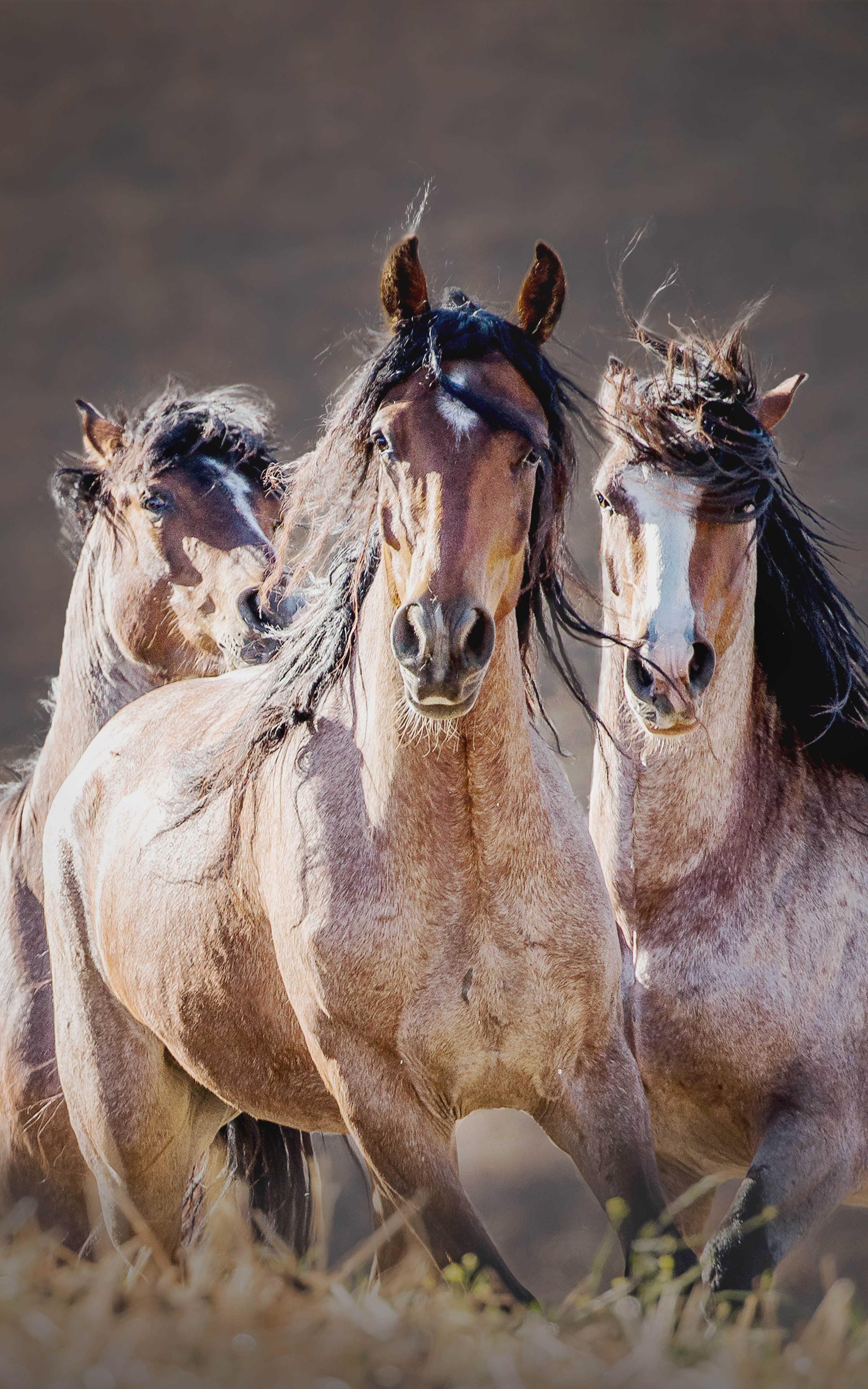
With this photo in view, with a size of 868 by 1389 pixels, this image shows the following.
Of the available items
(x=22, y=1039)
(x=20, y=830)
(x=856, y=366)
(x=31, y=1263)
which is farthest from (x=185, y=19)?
(x=31, y=1263)

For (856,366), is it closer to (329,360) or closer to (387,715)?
(329,360)

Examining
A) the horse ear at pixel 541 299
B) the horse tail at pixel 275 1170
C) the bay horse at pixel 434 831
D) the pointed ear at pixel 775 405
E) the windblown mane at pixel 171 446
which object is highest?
the windblown mane at pixel 171 446

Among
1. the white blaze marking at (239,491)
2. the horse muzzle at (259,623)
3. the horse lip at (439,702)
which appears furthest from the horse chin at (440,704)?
the white blaze marking at (239,491)

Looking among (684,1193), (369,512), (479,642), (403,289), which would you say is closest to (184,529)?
(369,512)

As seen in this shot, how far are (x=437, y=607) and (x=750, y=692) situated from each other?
1.28 metres

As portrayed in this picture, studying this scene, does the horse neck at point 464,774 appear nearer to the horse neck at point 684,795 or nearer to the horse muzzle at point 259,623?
the horse neck at point 684,795

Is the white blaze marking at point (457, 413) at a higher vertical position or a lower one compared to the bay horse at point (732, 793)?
higher

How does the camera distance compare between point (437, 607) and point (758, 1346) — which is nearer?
point (758, 1346)

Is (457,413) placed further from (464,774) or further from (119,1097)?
(119,1097)

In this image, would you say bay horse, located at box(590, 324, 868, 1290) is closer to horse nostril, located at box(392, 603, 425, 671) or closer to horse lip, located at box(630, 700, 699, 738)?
horse lip, located at box(630, 700, 699, 738)

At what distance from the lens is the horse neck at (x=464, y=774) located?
2.11m

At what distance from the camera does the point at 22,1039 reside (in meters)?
3.30

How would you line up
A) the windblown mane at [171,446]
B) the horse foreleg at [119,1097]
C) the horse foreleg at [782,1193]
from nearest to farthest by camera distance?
the horse foreleg at [782,1193], the horse foreleg at [119,1097], the windblown mane at [171,446]

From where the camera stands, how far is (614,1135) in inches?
82.2
